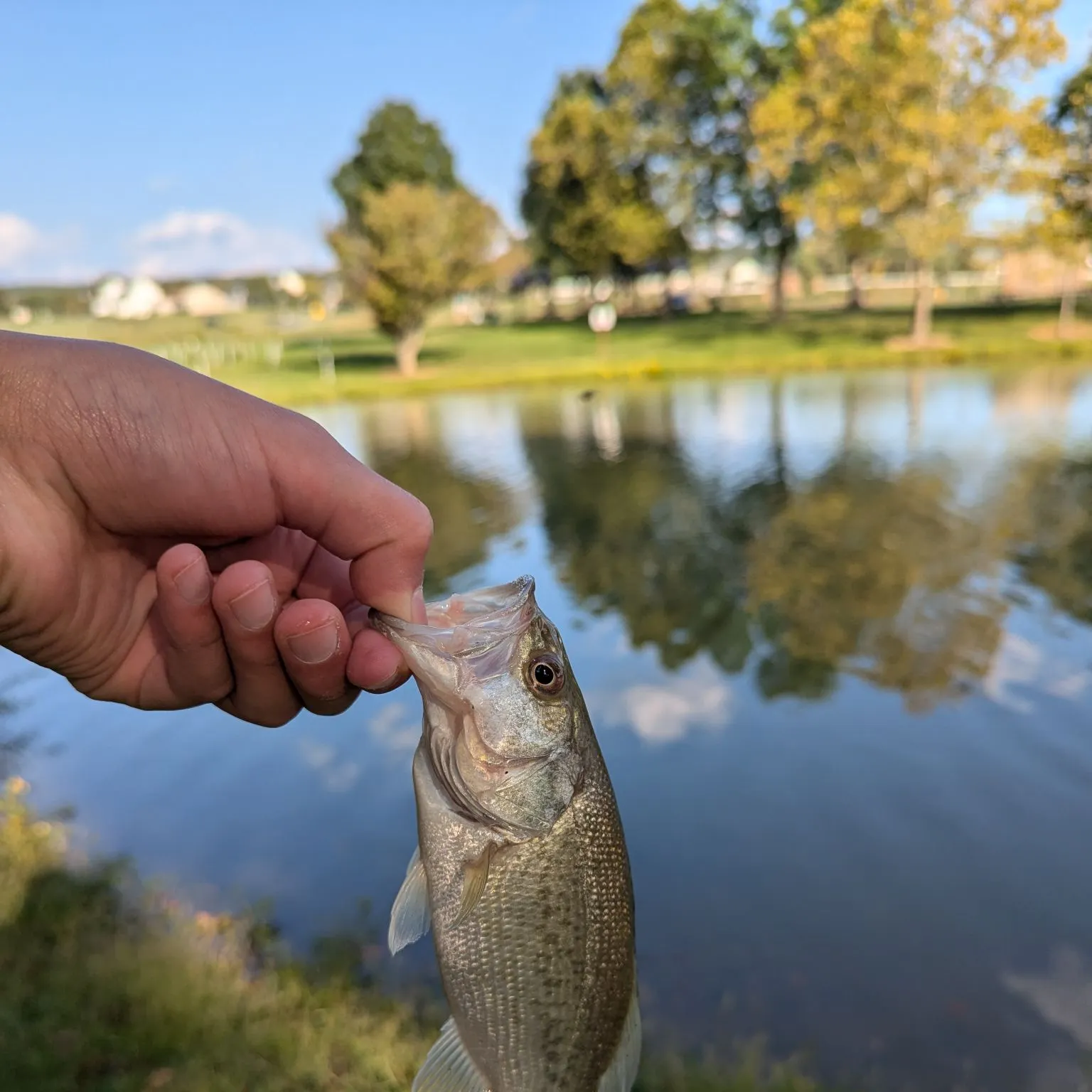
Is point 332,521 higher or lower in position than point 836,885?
higher

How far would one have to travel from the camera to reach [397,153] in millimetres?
65312

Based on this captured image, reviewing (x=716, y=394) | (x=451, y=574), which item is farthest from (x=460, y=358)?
(x=451, y=574)

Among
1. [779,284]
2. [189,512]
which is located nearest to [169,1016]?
[189,512]

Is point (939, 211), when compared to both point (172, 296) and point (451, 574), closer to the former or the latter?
point (451, 574)

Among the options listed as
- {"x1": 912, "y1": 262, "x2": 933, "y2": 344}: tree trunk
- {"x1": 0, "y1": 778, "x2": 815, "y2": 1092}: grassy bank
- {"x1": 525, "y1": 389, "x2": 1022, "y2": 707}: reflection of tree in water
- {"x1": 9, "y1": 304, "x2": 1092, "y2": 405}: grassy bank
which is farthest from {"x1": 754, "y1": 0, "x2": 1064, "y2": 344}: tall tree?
{"x1": 0, "y1": 778, "x2": 815, "y2": 1092}: grassy bank

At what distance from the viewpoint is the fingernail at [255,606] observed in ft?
7.45

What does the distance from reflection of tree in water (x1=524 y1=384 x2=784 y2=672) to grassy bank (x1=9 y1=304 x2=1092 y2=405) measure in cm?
1628

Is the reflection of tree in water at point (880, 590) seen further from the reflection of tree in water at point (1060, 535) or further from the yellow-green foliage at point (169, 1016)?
the yellow-green foliage at point (169, 1016)

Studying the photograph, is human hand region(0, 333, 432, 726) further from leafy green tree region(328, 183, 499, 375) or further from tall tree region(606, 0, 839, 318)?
tall tree region(606, 0, 839, 318)

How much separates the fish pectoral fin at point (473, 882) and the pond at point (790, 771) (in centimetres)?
249

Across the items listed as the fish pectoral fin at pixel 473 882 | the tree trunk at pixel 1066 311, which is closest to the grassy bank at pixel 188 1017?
the fish pectoral fin at pixel 473 882

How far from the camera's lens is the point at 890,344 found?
34281 millimetres

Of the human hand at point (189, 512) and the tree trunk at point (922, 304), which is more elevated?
the human hand at point (189, 512)

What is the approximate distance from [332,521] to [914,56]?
114 feet
